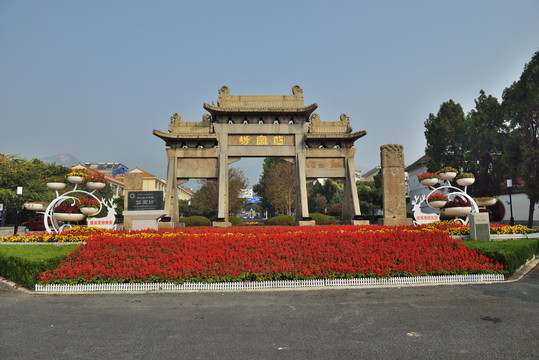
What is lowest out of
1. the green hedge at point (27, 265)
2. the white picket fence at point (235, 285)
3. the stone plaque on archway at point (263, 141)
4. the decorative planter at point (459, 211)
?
the white picket fence at point (235, 285)

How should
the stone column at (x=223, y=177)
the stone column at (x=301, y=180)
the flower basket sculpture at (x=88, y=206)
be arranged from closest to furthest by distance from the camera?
the flower basket sculpture at (x=88, y=206)
the stone column at (x=223, y=177)
the stone column at (x=301, y=180)

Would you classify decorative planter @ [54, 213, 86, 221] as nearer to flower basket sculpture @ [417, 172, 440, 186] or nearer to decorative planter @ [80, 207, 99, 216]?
decorative planter @ [80, 207, 99, 216]

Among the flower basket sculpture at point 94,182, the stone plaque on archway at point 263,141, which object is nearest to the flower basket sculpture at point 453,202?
the stone plaque on archway at point 263,141

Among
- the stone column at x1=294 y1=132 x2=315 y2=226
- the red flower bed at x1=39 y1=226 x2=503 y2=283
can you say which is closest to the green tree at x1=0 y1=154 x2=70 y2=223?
the stone column at x1=294 y1=132 x2=315 y2=226

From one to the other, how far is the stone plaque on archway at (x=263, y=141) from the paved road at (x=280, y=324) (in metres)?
14.9

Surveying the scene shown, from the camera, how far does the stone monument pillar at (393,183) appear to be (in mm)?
16703

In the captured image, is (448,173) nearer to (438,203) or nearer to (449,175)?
(449,175)

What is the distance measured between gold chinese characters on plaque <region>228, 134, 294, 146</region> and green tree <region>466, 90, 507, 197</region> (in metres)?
19.6

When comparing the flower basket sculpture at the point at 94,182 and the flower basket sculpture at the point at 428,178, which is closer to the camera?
the flower basket sculpture at the point at 94,182

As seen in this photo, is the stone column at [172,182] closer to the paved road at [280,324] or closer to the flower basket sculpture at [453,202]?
the paved road at [280,324]

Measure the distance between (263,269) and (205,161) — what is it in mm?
15392

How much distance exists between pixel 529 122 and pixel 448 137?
9757 mm

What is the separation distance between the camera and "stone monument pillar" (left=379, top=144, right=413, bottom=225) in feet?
54.8

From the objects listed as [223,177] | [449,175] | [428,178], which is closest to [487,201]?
[449,175]
